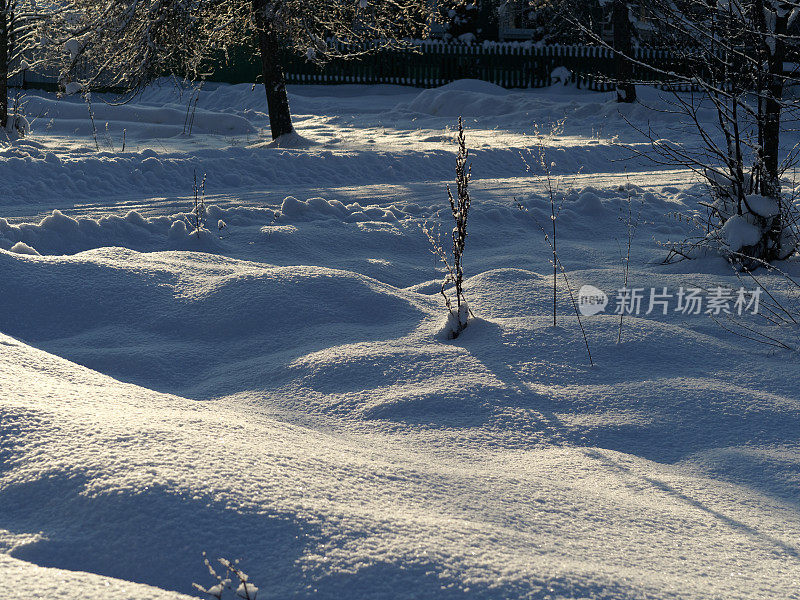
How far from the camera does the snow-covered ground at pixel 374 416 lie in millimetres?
2049

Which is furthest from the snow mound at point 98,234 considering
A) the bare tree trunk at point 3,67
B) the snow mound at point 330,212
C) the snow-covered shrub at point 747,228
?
the bare tree trunk at point 3,67

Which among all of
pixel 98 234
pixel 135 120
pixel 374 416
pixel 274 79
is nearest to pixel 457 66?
pixel 135 120

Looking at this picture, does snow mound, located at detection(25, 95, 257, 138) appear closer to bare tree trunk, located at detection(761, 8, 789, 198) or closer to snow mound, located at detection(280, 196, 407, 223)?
snow mound, located at detection(280, 196, 407, 223)

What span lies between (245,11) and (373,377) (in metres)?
→ 9.70

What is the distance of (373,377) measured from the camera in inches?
149

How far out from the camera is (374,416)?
3.44 metres

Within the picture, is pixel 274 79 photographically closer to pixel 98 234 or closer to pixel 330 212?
pixel 330 212

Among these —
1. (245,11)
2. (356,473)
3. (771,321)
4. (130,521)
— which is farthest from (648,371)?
(245,11)

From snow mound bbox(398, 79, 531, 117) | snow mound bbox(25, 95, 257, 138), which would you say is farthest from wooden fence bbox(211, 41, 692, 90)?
snow mound bbox(25, 95, 257, 138)

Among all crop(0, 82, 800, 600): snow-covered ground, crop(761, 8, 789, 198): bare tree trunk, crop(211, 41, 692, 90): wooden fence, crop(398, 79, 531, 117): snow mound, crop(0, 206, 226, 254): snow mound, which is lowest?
crop(0, 82, 800, 600): snow-covered ground

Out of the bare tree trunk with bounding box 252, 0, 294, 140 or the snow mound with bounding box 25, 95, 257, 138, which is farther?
the snow mound with bounding box 25, 95, 257, 138

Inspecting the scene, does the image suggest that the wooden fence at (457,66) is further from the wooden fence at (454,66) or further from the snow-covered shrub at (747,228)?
the snow-covered shrub at (747,228)

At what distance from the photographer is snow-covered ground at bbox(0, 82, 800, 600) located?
→ 2.05 meters

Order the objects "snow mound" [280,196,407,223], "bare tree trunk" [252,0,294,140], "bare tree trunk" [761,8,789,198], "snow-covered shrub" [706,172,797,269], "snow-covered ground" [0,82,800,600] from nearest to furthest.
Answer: "snow-covered ground" [0,82,800,600] < "bare tree trunk" [761,8,789,198] < "snow-covered shrub" [706,172,797,269] < "snow mound" [280,196,407,223] < "bare tree trunk" [252,0,294,140]
